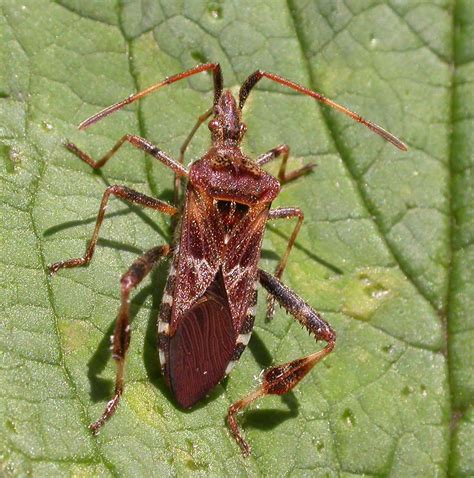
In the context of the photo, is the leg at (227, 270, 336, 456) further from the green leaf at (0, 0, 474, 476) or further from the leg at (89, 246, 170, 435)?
the leg at (89, 246, 170, 435)

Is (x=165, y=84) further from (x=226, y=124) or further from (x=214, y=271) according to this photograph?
(x=214, y=271)

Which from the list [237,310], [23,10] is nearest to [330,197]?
[237,310]

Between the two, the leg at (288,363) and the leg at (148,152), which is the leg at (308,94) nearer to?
the leg at (148,152)

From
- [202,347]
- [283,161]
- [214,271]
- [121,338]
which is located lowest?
[202,347]

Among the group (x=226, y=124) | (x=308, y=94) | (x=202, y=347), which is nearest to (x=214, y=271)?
(x=202, y=347)

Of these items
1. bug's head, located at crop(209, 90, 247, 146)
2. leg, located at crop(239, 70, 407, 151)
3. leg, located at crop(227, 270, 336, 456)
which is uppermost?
leg, located at crop(239, 70, 407, 151)

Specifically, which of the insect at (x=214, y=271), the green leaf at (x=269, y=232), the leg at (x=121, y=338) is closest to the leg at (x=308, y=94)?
the insect at (x=214, y=271)

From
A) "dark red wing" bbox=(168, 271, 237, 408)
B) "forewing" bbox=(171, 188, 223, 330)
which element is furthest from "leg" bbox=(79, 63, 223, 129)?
"dark red wing" bbox=(168, 271, 237, 408)
